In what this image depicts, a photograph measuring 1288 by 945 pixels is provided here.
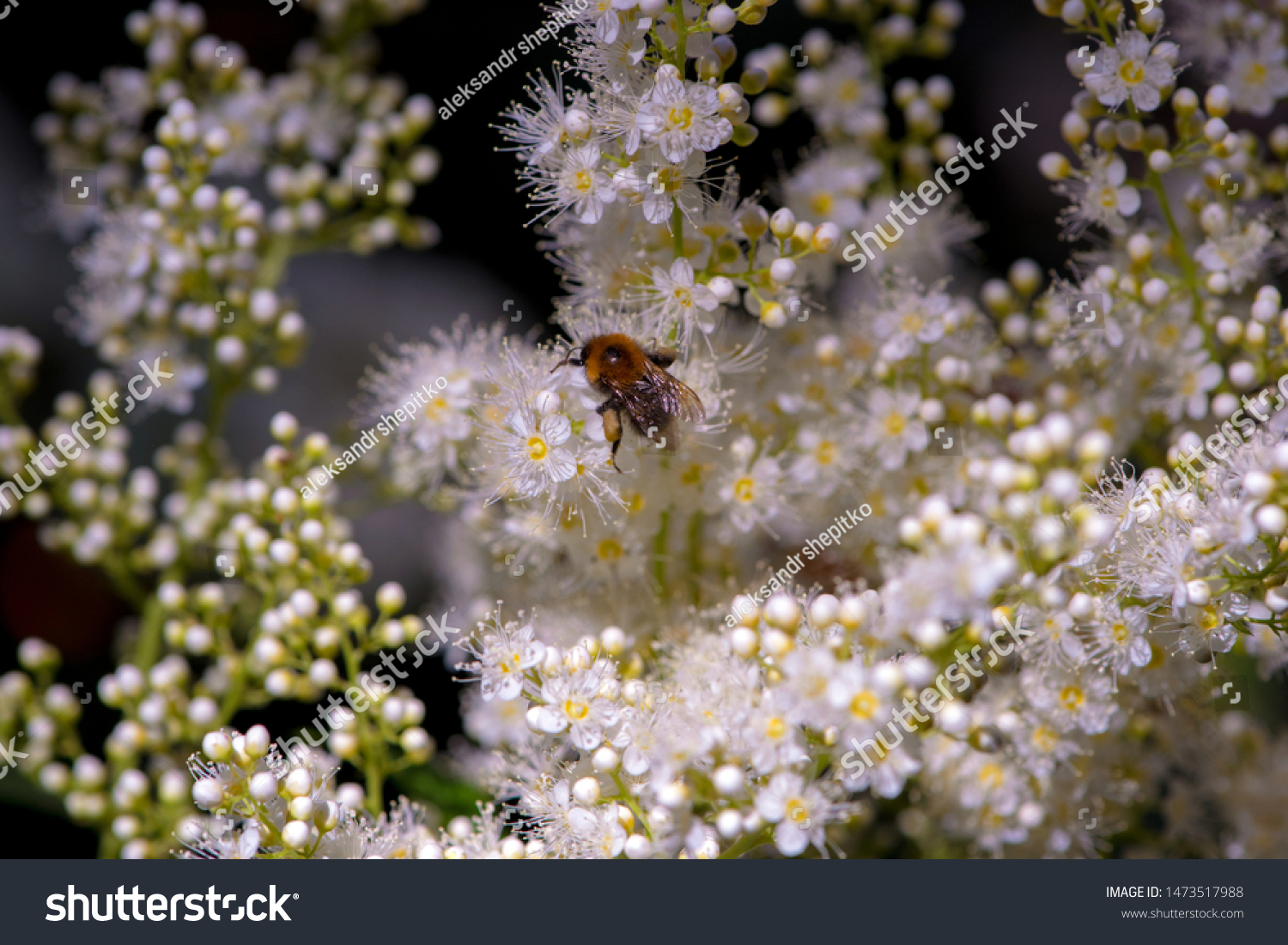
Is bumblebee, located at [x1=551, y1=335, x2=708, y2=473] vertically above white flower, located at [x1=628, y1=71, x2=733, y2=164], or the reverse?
white flower, located at [x1=628, y1=71, x2=733, y2=164]

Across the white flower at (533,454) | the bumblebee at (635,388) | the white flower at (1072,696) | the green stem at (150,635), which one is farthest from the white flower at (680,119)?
the green stem at (150,635)

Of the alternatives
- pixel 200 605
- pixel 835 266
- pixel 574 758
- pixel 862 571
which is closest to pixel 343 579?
pixel 200 605

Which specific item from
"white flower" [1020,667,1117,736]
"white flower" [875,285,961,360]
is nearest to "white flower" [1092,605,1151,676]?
"white flower" [1020,667,1117,736]

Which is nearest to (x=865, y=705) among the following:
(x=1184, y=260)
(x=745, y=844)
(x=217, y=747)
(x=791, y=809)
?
(x=791, y=809)

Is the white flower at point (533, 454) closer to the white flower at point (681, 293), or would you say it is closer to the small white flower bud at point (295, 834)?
the white flower at point (681, 293)

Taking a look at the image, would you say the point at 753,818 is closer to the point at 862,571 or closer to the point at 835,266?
the point at 862,571

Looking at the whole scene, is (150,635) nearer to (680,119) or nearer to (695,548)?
(695,548)

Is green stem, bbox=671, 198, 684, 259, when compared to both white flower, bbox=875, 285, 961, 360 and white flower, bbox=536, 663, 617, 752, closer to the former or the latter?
white flower, bbox=875, 285, 961, 360

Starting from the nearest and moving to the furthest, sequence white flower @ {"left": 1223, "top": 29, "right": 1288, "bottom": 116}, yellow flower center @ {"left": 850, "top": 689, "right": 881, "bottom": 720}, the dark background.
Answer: yellow flower center @ {"left": 850, "top": 689, "right": 881, "bottom": 720} < white flower @ {"left": 1223, "top": 29, "right": 1288, "bottom": 116} < the dark background
